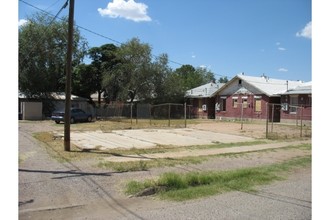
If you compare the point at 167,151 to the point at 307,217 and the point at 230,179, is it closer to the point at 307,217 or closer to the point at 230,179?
the point at 230,179

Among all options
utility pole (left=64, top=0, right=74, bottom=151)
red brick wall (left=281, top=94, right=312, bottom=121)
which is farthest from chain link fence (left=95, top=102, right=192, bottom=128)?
utility pole (left=64, top=0, right=74, bottom=151)

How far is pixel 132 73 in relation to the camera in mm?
44750

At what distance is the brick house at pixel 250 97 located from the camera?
38281 mm

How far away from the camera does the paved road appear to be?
20.5ft

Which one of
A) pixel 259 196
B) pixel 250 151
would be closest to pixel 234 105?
pixel 250 151

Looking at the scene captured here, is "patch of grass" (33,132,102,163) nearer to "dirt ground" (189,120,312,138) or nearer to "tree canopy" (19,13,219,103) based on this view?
"dirt ground" (189,120,312,138)

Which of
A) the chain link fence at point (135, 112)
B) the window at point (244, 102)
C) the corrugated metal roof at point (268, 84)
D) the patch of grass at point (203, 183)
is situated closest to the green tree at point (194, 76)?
the chain link fence at point (135, 112)

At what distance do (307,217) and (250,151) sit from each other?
29.6 ft

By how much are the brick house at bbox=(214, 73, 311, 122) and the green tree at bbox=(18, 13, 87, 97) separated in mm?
19365

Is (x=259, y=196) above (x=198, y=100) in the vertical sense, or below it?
below

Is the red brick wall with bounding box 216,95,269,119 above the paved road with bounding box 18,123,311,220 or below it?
above

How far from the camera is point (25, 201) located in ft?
22.9
